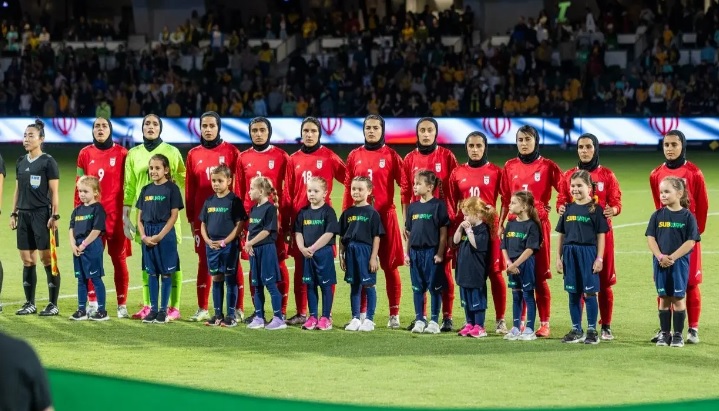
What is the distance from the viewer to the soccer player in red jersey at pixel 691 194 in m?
10.7

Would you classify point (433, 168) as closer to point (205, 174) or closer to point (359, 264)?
point (359, 264)

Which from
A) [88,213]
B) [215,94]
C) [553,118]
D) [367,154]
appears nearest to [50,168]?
[88,213]

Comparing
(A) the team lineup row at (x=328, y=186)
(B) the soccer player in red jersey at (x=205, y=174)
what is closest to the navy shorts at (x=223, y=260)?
(A) the team lineup row at (x=328, y=186)

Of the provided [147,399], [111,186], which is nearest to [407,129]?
[111,186]

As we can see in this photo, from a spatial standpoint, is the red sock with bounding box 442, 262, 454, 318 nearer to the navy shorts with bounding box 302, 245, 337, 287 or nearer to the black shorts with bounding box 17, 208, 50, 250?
the navy shorts with bounding box 302, 245, 337, 287

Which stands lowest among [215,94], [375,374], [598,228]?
[375,374]

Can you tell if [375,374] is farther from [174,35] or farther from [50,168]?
[174,35]

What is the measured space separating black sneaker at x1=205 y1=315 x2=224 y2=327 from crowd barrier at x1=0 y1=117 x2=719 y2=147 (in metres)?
19.9

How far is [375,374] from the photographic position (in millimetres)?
9438

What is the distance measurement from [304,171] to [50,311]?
277cm

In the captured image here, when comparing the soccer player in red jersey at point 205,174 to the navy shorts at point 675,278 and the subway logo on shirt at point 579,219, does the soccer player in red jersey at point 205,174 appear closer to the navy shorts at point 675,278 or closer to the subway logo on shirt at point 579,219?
the subway logo on shirt at point 579,219

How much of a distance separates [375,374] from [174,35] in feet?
109

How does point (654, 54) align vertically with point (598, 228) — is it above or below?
above

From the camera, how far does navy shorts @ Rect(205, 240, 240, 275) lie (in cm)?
1168
